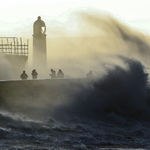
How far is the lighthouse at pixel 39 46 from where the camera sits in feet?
118

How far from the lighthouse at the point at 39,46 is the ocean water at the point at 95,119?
23.9 feet

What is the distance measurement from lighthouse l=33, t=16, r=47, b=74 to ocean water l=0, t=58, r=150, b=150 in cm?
728

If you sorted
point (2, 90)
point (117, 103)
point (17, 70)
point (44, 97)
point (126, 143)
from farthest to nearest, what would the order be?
point (17, 70)
point (117, 103)
point (44, 97)
point (2, 90)
point (126, 143)

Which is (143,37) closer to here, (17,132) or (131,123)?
(131,123)

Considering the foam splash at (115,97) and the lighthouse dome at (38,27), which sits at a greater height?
the lighthouse dome at (38,27)

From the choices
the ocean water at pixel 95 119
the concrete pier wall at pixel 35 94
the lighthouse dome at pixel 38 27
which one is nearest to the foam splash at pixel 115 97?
the ocean water at pixel 95 119

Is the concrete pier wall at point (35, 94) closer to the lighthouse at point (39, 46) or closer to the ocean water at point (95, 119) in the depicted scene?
the ocean water at point (95, 119)

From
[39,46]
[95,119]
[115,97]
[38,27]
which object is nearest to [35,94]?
[95,119]

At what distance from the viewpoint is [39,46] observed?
36.6 meters

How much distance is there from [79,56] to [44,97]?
81.7 ft

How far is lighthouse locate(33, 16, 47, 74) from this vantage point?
36.0 metres

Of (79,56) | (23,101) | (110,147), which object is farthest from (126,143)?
(79,56)

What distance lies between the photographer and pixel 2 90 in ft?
69.7

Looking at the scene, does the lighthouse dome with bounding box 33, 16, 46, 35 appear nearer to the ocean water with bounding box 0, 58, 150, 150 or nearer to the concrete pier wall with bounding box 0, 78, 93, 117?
the ocean water with bounding box 0, 58, 150, 150
